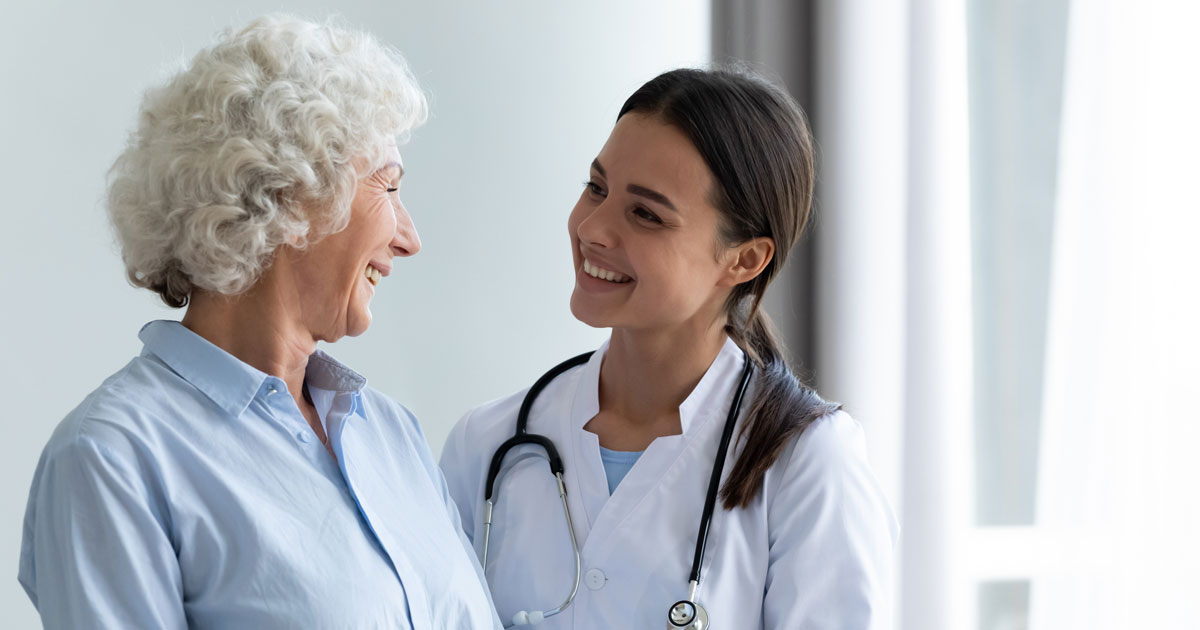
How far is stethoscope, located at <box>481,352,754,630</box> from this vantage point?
1396 mm

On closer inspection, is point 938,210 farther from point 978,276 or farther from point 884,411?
point 884,411

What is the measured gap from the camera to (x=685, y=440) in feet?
5.14

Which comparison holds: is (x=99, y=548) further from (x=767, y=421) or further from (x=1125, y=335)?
(x=1125, y=335)

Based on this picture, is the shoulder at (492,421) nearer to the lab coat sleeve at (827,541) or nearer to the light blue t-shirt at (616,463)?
the light blue t-shirt at (616,463)

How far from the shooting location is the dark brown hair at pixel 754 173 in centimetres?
152

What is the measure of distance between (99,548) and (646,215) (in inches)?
34.2

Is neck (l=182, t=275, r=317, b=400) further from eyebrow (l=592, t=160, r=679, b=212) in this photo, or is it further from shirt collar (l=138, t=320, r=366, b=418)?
eyebrow (l=592, t=160, r=679, b=212)

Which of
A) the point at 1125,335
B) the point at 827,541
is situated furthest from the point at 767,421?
the point at 1125,335

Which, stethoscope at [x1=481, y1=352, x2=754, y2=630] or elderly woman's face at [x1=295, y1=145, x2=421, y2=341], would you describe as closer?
elderly woman's face at [x1=295, y1=145, x2=421, y2=341]

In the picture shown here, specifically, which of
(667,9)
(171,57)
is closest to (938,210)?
(667,9)

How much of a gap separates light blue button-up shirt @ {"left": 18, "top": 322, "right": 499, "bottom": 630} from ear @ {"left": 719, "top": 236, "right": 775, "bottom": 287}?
609mm

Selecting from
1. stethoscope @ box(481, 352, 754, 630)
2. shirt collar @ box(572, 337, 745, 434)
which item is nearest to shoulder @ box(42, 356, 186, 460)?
stethoscope @ box(481, 352, 754, 630)

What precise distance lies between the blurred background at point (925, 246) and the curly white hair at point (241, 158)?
3.08ft

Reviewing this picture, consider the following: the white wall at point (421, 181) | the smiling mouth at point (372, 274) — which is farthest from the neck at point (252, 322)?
the white wall at point (421, 181)
